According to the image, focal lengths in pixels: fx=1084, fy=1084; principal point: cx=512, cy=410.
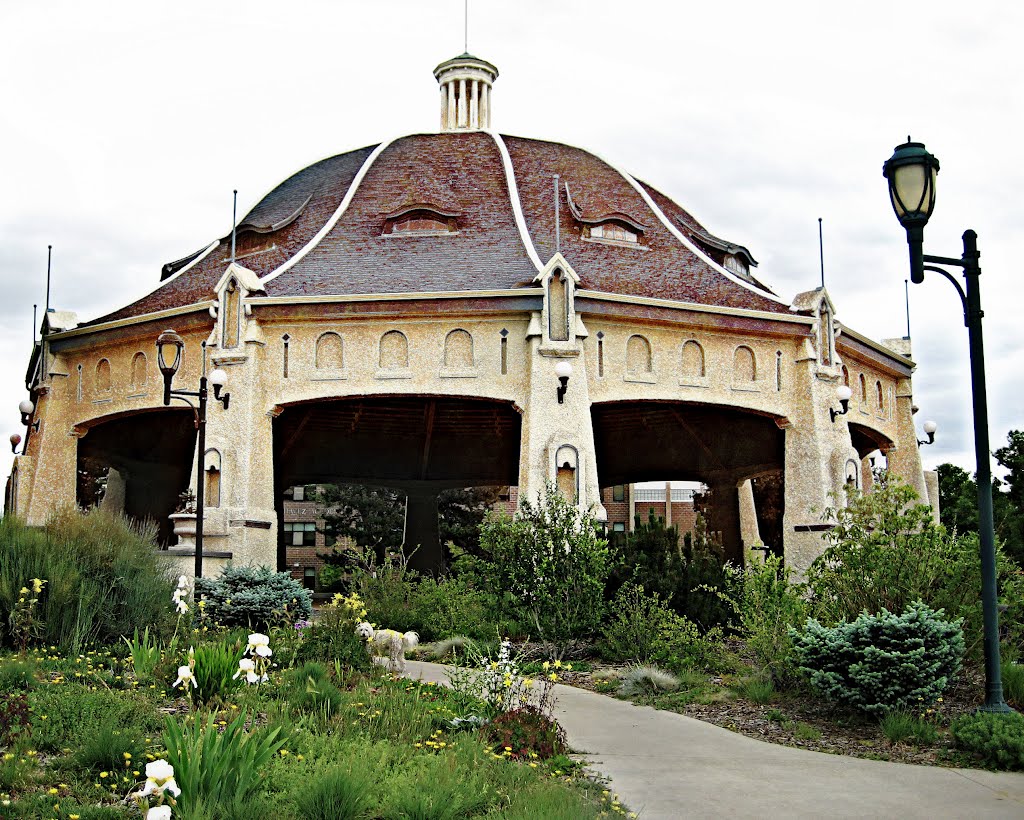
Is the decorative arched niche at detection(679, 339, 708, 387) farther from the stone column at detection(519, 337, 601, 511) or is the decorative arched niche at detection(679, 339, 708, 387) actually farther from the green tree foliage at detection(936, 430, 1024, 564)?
the green tree foliage at detection(936, 430, 1024, 564)

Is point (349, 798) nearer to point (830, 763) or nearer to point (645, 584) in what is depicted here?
point (830, 763)

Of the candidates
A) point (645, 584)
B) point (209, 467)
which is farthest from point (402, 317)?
point (645, 584)

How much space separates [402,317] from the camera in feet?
72.0

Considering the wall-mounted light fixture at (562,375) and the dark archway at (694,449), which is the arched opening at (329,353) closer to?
the wall-mounted light fixture at (562,375)

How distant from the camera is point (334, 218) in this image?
84.9 feet

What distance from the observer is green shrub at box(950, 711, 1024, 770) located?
8.38m

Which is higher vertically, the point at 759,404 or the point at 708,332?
the point at 708,332

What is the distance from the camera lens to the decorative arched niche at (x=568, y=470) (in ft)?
68.2

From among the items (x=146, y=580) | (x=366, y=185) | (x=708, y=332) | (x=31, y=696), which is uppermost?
(x=366, y=185)

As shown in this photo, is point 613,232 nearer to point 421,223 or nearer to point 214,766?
point 421,223

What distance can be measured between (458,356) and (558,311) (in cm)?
227

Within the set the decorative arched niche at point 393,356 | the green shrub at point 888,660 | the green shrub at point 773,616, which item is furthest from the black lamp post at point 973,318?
the decorative arched niche at point 393,356

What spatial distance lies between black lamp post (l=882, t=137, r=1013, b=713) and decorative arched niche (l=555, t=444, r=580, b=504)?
456 inches

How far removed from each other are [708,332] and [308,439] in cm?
1313
